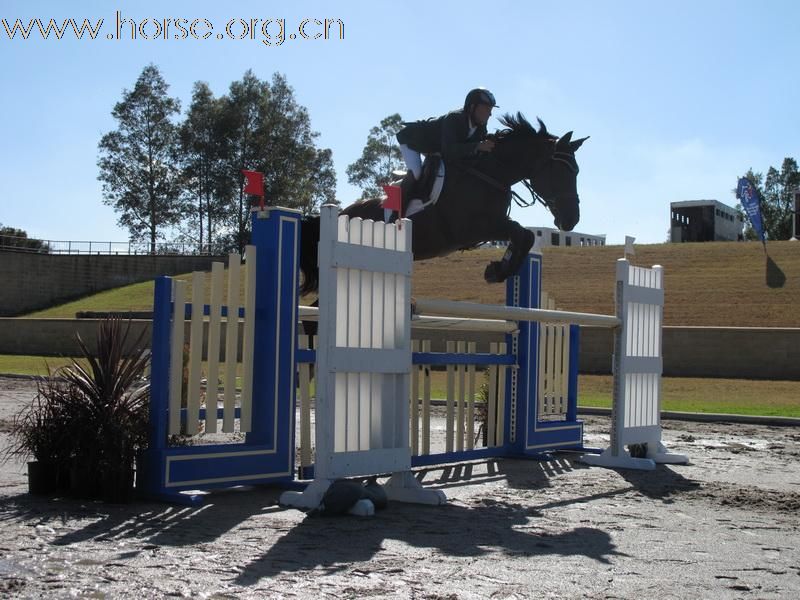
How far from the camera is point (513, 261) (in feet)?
22.9

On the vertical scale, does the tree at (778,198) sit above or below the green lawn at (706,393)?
above

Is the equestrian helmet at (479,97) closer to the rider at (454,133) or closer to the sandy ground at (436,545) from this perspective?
the rider at (454,133)

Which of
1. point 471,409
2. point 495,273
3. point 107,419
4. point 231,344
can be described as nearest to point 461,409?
point 471,409

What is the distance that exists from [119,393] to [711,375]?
1627cm

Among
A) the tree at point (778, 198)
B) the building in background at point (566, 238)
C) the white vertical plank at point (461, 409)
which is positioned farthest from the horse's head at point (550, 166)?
the tree at point (778, 198)

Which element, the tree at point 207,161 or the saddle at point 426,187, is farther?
the tree at point 207,161

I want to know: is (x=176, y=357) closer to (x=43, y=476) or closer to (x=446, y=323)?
(x=43, y=476)

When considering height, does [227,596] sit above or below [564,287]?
below

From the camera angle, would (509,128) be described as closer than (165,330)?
No

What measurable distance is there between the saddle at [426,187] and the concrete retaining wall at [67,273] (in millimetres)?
31855

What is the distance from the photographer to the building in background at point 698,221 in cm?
5116

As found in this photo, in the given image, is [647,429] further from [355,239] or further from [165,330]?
[165,330]

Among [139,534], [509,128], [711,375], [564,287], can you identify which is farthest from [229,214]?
[139,534]

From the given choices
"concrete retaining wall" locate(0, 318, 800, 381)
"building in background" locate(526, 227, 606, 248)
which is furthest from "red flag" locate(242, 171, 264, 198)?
"building in background" locate(526, 227, 606, 248)
